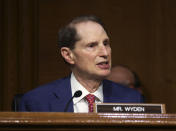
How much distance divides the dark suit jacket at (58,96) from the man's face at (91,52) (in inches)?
4.3

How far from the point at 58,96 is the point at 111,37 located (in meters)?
1.33

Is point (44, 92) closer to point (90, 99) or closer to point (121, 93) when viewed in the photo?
point (90, 99)

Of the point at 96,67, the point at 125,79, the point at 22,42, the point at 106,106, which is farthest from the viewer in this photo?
the point at 22,42

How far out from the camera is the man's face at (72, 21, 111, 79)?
1697 mm

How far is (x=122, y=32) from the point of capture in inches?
118

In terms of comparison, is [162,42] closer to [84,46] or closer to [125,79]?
[125,79]

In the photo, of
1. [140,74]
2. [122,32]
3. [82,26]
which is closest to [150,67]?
[140,74]

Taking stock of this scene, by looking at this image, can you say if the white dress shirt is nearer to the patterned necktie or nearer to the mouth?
the patterned necktie

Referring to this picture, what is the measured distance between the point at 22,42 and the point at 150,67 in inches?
37.6

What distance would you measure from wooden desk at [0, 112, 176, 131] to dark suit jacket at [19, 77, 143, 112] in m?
0.60

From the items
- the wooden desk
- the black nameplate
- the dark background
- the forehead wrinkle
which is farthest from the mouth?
the dark background

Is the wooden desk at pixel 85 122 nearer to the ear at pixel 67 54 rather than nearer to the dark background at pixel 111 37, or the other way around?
the ear at pixel 67 54

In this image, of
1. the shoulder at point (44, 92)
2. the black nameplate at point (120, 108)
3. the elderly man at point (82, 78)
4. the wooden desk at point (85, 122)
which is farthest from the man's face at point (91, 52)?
the wooden desk at point (85, 122)

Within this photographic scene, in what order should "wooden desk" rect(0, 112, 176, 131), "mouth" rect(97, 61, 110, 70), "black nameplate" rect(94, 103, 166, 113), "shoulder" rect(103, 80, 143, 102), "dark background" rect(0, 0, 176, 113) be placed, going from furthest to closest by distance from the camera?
"dark background" rect(0, 0, 176, 113) → "shoulder" rect(103, 80, 143, 102) → "mouth" rect(97, 61, 110, 70) → "black nameplate" rect(94, 103, 166, 113) → "wooden desk" rect(0, 112, 176, 131)
